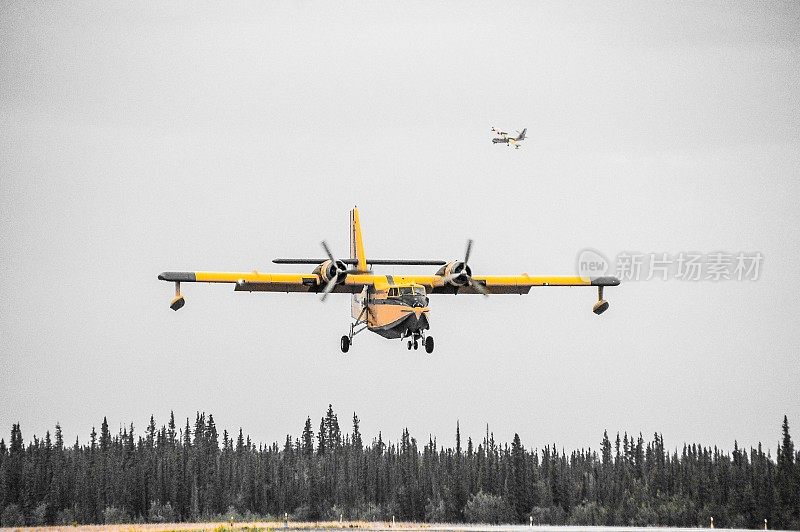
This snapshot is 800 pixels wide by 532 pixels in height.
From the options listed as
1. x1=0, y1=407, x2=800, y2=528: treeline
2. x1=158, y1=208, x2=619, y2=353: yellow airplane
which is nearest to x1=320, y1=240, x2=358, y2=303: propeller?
x1=158, y1=208, x2=619, y2=353: yellow airplane

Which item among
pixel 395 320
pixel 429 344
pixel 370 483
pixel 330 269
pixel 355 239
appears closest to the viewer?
pixel 395 320

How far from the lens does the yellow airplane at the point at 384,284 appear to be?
6419 centimetres

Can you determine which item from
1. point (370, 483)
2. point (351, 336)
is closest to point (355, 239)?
→ point (351, 336)

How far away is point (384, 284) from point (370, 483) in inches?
3415

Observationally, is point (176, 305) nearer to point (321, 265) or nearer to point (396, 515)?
point (321, 265)

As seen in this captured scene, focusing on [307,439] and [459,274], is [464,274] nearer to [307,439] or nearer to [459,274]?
[459,274]

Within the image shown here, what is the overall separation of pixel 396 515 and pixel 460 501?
795cm

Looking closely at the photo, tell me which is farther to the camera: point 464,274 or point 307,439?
point 307,439

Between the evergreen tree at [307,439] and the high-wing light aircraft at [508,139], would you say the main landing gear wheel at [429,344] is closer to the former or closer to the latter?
the high-wing light aircraft at [508,139]

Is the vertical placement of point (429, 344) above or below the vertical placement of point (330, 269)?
below

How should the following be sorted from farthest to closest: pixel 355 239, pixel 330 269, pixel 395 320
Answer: pixel 355 239 → pixel 330 269 → pixel 395 320

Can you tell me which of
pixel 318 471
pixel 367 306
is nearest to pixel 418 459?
pixel 318 471

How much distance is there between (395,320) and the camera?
6444cm

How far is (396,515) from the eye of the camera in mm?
140625
